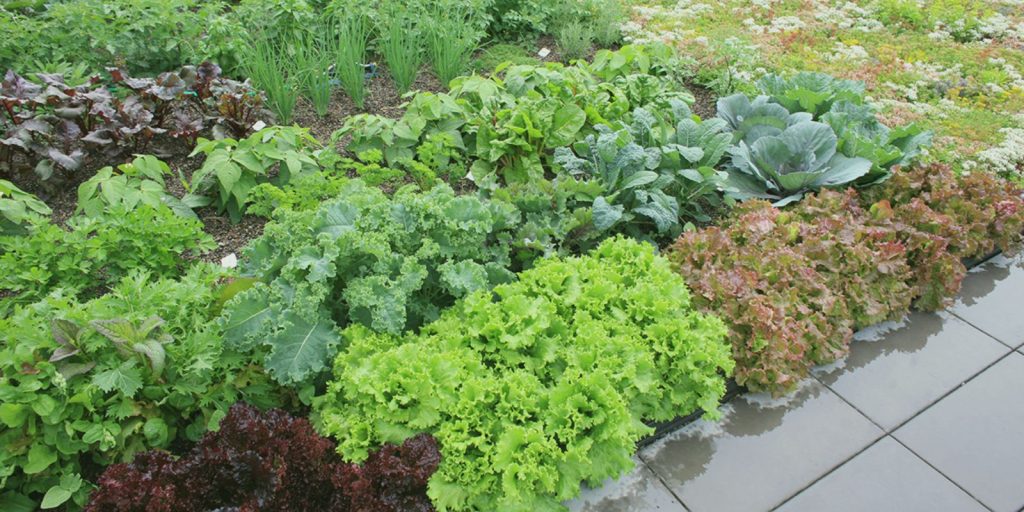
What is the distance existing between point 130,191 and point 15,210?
19.8 inches

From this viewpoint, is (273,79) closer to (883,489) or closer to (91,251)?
(91,251)

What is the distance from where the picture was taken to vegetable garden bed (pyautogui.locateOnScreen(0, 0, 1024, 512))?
2.41 meters

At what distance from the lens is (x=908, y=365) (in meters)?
3.38

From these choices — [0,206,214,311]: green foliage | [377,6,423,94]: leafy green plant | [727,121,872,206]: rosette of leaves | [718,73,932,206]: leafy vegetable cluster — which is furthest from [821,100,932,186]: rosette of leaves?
[0,206,214,311]: green foliage

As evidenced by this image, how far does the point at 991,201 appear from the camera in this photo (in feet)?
13.3

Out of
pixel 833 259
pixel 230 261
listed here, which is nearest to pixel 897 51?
pixel 833 259

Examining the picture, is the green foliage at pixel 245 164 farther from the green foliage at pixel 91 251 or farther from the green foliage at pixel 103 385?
the green foliage at pixel 103 385

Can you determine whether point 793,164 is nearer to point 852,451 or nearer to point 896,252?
point 896,252

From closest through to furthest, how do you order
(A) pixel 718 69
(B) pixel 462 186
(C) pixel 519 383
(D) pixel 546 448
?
(D) pixel 546 448, (C) pixel 519 383, (B) pixel 462 186, (A) pixel 718 69

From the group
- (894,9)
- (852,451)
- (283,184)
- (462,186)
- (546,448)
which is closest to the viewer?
(546,448)

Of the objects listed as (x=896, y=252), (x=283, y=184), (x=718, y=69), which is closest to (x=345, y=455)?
(x=283, y=184)

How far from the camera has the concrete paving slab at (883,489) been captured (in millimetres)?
2697

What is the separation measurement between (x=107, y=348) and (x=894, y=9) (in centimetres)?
838

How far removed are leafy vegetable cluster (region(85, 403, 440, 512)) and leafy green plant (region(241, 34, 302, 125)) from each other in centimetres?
280
